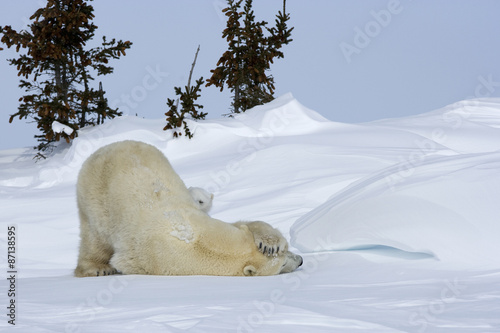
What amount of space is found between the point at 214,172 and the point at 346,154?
2011 mm

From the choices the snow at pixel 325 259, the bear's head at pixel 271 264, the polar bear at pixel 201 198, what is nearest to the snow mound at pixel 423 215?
the snow at pixel 325 259

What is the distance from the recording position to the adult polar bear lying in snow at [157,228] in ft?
11.4

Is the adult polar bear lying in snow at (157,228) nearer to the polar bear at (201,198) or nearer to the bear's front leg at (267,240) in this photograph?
the bear's front leg at (267,240)

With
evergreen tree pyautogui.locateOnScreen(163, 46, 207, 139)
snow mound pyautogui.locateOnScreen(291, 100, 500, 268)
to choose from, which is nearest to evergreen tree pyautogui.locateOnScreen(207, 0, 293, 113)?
evergreen tree pyautogui.locateOnScreen(163, 46, 207, 139)

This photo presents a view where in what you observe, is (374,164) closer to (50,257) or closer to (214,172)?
(214,172)

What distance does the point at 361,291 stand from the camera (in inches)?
115

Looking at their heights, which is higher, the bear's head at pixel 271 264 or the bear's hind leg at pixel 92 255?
the bear's head at pixel 271 264

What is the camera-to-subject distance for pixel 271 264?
141 inches

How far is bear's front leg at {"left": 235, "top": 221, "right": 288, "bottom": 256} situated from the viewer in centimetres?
354

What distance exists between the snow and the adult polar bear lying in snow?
13cm

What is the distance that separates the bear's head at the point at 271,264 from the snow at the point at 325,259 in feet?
0.37

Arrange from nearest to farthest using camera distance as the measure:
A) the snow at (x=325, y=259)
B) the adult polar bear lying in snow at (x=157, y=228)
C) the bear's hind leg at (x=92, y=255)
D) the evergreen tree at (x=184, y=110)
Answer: the snow at (x=325, y=259)
the adult polar bear lying in snow at (x=157, y=228)
the bear's hind leg at (x=92, y=255)
the evergreen tree at (x=184, y=110)

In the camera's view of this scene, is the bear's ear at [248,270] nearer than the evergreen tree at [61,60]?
Yes

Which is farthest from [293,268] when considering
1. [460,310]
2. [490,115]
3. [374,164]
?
[490,115]
